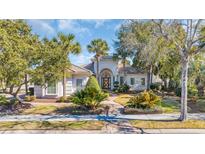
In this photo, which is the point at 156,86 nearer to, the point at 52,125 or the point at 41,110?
the point at 52,125

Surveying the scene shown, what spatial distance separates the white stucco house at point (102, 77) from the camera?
9438 mm

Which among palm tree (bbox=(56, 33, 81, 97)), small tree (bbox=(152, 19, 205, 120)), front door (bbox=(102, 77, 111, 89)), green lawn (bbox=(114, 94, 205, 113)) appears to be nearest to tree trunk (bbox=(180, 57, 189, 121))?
small tree (bbox=(152, 19, 205, 120))

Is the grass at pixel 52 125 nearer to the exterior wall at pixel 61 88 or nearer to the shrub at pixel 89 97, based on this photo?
the shrub at pixel 89 97

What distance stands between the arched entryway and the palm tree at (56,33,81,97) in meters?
1.43

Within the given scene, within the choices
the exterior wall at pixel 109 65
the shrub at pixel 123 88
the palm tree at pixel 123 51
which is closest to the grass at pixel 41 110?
the exterior wall at pixel 109 65

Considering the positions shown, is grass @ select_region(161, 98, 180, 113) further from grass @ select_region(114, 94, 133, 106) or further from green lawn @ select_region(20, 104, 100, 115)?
green lawn @ select_region(20, 104, 100, 115)

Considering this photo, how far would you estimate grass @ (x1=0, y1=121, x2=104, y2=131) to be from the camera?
25.1 feet

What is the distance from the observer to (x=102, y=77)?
9500 mm

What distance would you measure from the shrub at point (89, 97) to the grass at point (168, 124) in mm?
1726

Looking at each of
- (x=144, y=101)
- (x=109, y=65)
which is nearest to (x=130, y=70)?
(x=109, y=65)
